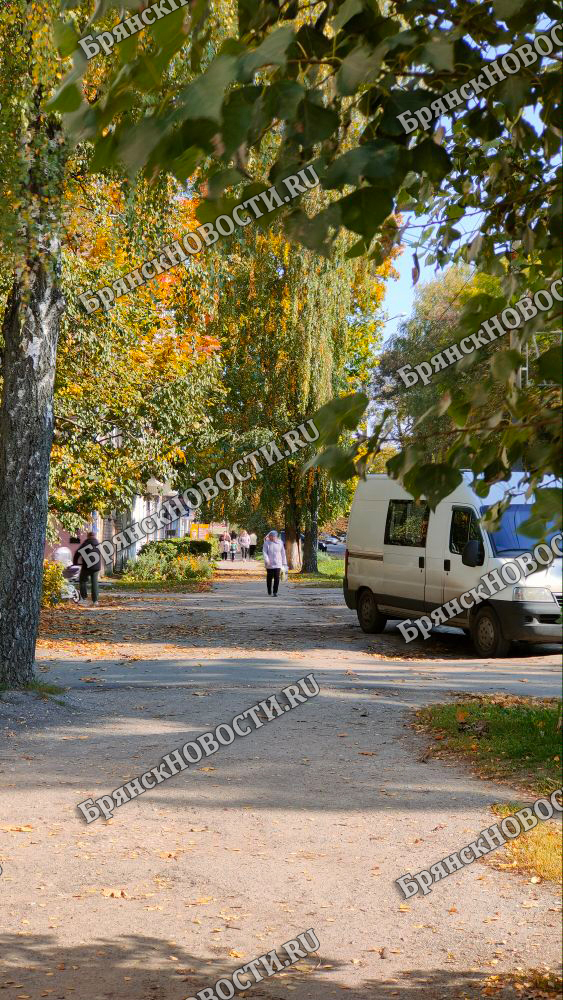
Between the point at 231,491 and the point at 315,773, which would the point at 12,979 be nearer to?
the point at 315,773

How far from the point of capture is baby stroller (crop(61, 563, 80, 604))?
24422mm

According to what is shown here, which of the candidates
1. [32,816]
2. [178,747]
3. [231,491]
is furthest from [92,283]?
[231,491]

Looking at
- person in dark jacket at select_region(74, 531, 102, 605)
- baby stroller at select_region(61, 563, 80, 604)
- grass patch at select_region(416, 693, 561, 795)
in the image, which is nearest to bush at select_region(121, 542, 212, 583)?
baby stroller at select_region(61, 563, 80, 604)

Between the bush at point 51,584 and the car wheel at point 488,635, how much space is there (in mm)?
10852

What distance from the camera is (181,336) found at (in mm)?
22031

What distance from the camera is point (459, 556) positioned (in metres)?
16.2

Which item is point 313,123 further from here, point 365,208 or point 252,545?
point 252,545

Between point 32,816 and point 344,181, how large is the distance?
575cm

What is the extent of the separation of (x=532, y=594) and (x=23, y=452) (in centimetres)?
745

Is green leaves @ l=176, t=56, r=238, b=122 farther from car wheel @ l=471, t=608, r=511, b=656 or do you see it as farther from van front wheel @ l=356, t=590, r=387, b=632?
van front wheel @ l=356, t=590, r=387, b=632

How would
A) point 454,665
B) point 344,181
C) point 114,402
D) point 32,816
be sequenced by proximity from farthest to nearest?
point 114,402 < point 454,665 < point 32,816 < point 344,181

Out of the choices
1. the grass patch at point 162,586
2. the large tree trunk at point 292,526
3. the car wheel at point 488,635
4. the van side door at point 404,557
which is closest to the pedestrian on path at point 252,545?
the large tree trunk at point 292,526

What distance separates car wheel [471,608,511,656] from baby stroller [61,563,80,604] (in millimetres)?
11305

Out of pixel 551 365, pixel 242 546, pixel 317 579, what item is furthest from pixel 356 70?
pixel 242 546
